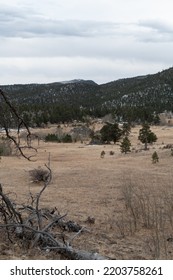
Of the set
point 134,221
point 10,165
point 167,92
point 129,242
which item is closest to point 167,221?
point 134,221

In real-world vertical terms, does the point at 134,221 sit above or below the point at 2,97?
below

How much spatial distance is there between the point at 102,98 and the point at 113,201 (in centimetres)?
11030

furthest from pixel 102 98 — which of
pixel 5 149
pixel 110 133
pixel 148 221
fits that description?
pixel 148 221

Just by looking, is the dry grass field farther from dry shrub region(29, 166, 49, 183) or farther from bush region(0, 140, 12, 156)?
bush region(0, 140, 12, 156)

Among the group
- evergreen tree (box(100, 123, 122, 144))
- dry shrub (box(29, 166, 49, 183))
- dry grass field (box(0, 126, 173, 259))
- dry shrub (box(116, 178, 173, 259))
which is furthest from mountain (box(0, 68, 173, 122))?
dry shrub (box(116, 178, 173, 259))

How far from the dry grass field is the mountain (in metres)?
42.8

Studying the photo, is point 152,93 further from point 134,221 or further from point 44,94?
point 134,221

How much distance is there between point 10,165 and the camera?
80.0ft

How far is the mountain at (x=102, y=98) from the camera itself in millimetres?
71312

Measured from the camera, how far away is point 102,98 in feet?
404

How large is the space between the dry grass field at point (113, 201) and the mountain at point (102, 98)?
42.8 metres

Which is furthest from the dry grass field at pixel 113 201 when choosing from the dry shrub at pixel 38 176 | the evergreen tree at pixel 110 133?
the evergreen tree at pixel 110 133

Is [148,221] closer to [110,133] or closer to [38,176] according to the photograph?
[38,176]

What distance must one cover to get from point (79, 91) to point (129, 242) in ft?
446
